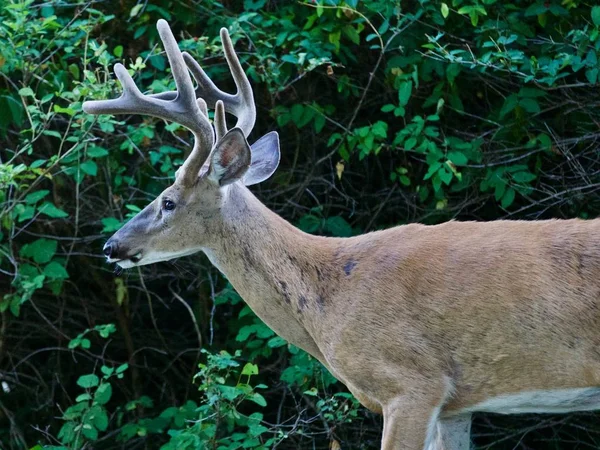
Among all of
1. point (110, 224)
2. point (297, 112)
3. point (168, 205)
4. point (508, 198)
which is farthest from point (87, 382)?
point (508, 198)

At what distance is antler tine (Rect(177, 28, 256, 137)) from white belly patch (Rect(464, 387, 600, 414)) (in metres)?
1.69

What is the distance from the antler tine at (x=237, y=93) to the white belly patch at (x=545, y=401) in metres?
1.69

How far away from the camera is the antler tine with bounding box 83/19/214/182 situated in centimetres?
500

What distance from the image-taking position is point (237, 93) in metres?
5.57

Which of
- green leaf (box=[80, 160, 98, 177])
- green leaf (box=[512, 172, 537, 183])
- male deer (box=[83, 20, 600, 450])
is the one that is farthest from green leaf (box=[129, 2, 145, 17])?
green leaf (box=[512, 172, 537, 183])

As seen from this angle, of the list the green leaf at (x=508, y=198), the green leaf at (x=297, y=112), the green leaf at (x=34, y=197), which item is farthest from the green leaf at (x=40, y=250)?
the green leaf at (x=508, y=198)

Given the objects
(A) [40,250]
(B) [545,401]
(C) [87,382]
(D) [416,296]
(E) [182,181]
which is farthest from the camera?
(A) [40,250]

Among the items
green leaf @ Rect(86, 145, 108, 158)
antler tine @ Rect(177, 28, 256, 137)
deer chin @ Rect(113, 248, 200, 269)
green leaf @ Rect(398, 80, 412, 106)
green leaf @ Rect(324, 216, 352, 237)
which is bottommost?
green leaf @ Rect(324, 216, 352, 237)

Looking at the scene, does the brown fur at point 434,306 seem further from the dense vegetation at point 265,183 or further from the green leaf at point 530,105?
the green leaf at point 530,105

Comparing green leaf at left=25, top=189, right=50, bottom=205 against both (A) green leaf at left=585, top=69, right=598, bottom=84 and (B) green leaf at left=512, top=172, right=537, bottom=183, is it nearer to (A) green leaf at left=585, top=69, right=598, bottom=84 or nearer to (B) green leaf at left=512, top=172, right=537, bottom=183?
(B) green leaf at left=512, top=172, right=537, bottom=183

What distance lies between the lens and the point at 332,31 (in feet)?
21.1

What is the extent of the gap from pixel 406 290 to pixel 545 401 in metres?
0.71

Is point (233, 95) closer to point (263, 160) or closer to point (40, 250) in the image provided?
point (263, 160)

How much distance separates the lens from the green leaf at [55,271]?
638 cm
